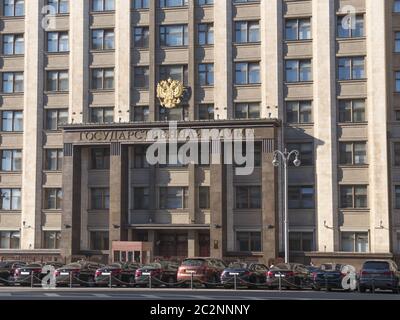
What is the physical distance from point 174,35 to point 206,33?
2.59 meters

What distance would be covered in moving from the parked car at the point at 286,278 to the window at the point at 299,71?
2084 cm

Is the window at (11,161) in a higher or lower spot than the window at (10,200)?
higher

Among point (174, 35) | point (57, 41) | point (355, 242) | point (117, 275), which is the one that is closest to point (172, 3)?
point (174, 35)

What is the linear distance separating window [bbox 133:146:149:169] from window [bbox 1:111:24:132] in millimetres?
10215

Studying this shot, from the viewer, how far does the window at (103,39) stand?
171ft

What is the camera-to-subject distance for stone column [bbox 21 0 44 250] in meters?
51.4

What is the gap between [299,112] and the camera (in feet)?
160

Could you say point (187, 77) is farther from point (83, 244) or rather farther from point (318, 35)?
point (83, 244)

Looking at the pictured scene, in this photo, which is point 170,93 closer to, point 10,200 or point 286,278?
point 10,200

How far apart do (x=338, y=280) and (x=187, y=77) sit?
81.9ft

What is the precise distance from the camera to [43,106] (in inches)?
2084

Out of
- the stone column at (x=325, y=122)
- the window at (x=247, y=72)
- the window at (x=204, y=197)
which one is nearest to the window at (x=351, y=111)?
the stone column at (x=325, y=122)

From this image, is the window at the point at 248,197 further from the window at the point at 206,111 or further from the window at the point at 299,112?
the window at the point at 206,111
